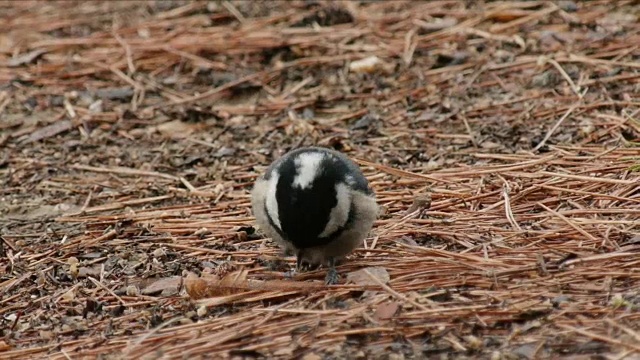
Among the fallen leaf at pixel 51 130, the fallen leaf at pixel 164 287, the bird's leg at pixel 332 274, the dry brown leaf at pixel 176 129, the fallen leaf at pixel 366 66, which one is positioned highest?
the bird's leg at pixel 332 274

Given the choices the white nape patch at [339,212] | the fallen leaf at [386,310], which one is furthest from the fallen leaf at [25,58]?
the fallen leaf at [386,310]

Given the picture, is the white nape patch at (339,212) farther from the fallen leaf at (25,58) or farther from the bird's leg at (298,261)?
the fallen leaf at (25,58)

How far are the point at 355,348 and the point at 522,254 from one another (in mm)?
1158

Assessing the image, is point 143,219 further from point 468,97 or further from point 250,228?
point 468,97

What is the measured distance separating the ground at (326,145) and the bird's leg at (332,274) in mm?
89

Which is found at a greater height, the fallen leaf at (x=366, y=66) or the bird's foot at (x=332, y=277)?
the bird's foot at (x=332, y=277)

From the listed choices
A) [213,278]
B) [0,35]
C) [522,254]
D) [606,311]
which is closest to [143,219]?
[213,278]

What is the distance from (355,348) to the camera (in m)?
4.12

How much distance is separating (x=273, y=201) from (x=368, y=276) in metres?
0.57

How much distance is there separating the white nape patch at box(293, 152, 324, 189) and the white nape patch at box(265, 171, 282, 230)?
0.43 feet

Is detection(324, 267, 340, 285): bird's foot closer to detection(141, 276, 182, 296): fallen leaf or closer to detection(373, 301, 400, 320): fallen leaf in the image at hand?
detection(373, 301, 400, 320): fallen leaf

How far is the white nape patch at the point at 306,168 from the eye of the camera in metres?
4.42

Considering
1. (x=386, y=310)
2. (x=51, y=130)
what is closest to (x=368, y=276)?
(x=386, y=310)

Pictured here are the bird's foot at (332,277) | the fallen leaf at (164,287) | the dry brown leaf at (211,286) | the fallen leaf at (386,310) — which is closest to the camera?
the fallen leaf at (386,310)
